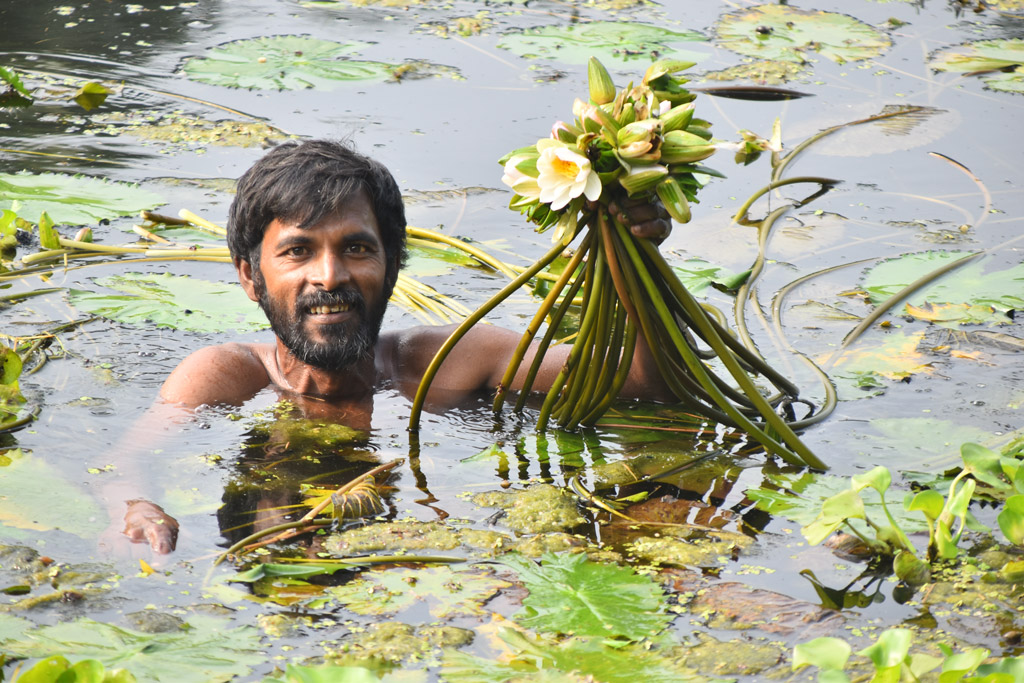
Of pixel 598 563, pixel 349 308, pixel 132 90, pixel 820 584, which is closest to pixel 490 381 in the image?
pixel 349 308

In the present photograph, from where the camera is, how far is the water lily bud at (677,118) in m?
2.48

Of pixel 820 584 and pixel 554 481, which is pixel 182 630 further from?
pixel 820 584

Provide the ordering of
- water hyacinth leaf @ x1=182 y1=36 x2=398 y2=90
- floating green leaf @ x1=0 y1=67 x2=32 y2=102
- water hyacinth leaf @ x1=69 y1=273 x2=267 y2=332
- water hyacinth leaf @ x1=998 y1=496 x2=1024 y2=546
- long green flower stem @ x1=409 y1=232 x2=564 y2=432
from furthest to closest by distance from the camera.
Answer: water hyacinth leaf @ x1=182 y1=36 x2=398 y2=90, floating green leaf @ x1=0 y1=67 x2=32 y2=102, water hyacinth leaf @ x1=69 y1=273 x2=267 y2=332, long green flower stem @ x1=409 y1=232 x2=564 y2=432, water hyacinth leaf @ x1=998 y1=496 x2=1024 y2=546

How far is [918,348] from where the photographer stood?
364 cm

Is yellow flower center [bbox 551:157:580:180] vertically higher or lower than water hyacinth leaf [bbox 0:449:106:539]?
higher

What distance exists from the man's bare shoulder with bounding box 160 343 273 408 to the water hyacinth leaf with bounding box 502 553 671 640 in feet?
4.04

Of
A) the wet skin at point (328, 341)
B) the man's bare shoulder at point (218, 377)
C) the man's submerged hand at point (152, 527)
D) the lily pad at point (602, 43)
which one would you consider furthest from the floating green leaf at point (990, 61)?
the man's submerged hand at point (152, 527)

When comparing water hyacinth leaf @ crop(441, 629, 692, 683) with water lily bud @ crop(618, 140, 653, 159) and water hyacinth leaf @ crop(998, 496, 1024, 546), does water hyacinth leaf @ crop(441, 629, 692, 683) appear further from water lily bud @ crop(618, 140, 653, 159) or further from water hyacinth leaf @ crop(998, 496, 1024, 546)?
water lily bud @ crop(618, 140, 653, 159)

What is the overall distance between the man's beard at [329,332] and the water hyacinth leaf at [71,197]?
5.30ft

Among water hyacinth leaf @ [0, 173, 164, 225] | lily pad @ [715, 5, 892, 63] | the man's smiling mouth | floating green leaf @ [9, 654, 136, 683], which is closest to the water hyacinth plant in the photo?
the man's smiling mouth

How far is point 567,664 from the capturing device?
2004mm

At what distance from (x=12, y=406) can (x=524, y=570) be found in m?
1.68

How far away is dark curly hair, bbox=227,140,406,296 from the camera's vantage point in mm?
3137

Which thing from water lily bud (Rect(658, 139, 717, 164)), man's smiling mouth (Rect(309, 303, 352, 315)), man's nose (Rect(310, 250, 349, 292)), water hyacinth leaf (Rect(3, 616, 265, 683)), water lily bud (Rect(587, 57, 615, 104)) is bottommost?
water hyacinth leaf (Rect(3, 616, 265, 683))
